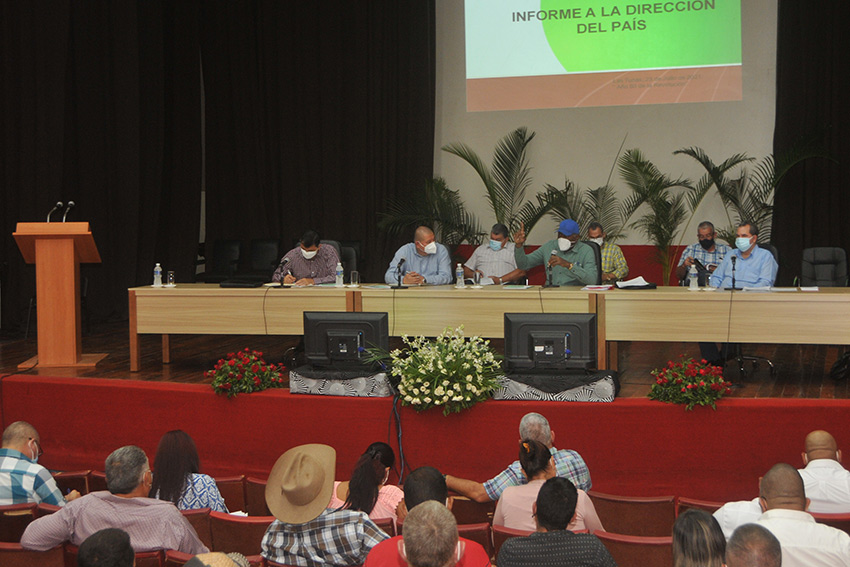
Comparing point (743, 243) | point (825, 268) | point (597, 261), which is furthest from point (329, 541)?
point (825, 268)

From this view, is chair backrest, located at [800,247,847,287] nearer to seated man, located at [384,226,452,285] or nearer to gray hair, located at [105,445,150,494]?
seated man, located at [384,226,452,285]

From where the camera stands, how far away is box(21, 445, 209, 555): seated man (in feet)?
9.31

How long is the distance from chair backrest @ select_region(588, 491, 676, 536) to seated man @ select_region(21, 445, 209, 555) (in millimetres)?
1567

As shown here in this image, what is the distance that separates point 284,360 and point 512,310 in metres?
2.15

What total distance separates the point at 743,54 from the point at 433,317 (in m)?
4.96

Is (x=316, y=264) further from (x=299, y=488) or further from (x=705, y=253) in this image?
(x=299, y=488)

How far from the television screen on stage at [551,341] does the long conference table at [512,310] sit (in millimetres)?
1117

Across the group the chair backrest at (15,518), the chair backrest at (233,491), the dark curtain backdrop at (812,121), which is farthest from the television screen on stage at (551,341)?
the dark curtain backdrop at (812,121)

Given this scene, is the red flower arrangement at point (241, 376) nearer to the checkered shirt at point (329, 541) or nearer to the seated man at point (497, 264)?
the checkered shirt at point (329, 541)

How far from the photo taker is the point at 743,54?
8.73 meters

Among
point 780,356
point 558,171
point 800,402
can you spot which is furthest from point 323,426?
point 558,171

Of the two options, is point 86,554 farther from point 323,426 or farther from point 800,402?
point 800,402

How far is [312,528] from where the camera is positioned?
2717mm

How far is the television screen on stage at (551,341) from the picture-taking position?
452cm
